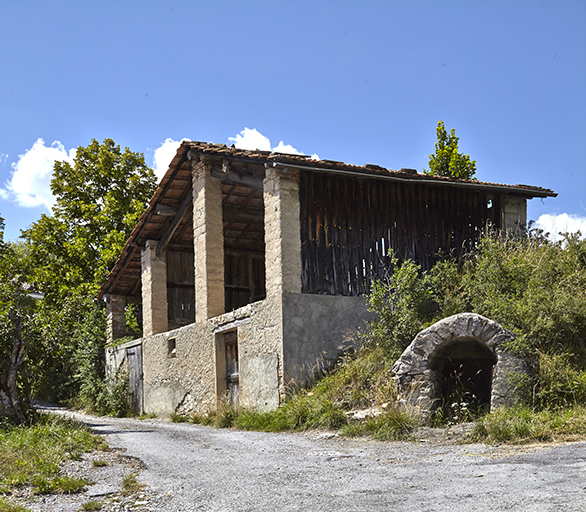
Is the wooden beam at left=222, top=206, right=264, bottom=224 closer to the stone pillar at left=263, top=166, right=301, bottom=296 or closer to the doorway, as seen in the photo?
the doorway

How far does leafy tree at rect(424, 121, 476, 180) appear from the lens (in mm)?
21000

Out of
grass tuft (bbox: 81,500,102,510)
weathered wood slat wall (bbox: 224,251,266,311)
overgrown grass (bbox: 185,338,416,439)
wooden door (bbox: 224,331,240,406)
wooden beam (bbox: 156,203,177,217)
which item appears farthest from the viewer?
weathered wood slat wall (bbox: 224,251,266,311)

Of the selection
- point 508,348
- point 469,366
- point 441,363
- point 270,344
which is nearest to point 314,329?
point 270,344

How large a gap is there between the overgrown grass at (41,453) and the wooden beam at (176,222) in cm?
627

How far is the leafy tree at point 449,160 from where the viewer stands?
21000 millimetres

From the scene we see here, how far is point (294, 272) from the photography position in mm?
11273

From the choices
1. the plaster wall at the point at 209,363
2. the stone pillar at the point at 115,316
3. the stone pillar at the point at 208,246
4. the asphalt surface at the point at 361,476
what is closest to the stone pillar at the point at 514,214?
the plaster wall at the point at 209,363

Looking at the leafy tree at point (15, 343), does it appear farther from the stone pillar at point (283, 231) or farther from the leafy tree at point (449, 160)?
the leafy tree at point (449, 160)

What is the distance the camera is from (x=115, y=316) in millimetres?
19359

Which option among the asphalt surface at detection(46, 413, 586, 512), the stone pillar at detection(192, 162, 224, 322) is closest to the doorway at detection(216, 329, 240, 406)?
the stone pillar at detection(192, 162, 224, 322)

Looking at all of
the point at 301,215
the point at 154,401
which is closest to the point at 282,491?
the point at 301,215

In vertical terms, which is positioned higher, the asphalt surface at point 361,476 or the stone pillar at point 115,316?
the stone pillar at point 115,316

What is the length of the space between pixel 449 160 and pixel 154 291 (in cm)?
1102

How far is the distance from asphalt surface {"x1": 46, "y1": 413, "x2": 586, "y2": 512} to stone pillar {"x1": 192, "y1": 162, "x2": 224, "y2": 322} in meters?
4.99
